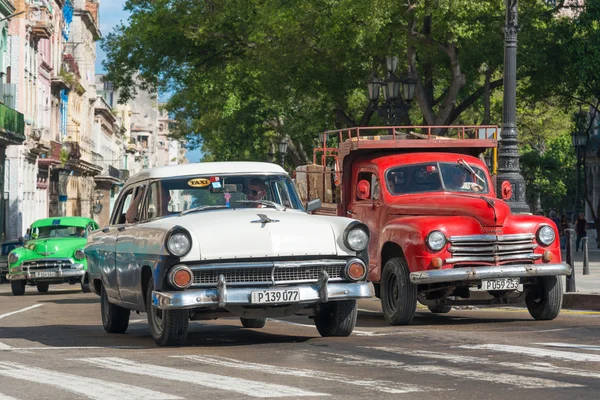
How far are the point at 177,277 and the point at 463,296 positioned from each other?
16.9 ft

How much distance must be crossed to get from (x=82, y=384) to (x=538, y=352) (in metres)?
4.22

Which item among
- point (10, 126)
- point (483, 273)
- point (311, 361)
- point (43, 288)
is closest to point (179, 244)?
point (311, 361)

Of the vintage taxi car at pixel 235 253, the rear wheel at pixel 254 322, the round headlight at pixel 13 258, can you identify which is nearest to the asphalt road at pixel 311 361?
the rear wheel at pixel 254 322

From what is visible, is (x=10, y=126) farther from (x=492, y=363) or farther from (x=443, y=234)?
(x=492, y=363)

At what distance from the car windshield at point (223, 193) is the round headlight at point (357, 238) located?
114 centimetres

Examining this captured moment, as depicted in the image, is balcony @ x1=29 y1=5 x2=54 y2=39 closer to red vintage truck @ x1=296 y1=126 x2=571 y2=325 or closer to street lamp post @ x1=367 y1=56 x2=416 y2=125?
street lamp post @ x1=367 y1=56 x2=416 y2=125

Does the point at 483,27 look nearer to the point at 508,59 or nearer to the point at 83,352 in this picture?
the point at 508,59

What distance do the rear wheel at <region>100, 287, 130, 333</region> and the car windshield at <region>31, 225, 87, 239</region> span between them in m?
14.8

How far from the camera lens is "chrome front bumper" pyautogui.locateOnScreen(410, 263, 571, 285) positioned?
622 inches

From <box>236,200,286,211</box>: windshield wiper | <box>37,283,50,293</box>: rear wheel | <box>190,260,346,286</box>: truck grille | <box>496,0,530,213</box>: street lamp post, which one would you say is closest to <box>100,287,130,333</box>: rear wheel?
<box>236,200,286,211</box>: windshield wiper

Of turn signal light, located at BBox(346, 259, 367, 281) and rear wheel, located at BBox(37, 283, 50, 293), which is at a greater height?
turn signal light, located at BBox(346, 259, 367, 281)

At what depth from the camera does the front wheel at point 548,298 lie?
16609 millimetres

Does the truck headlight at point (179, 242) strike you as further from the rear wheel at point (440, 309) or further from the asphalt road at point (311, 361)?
the rear wheel at point (440, 309)

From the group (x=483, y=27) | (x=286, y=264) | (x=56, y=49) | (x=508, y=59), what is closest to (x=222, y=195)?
(x=286, y=264)
